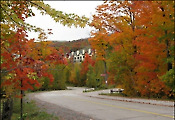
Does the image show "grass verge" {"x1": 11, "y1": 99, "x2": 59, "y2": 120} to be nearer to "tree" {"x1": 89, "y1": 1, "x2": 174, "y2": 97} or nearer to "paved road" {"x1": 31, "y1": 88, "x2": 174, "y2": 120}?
"paved road" {"x1": 31, "y1": 88, "x2": 174, "y2": 120}

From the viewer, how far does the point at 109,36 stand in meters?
25.3

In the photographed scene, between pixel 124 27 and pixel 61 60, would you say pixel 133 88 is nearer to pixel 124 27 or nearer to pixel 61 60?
pixel 124 27

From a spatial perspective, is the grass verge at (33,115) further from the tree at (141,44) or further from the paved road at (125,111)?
the tree at (141,44)

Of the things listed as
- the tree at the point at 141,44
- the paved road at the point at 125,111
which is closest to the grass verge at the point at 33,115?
the paved road at the point at 125,111

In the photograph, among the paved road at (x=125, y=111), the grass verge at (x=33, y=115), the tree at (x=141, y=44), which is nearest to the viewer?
the paved road at (x=125, y=111)

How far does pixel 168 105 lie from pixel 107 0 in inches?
577

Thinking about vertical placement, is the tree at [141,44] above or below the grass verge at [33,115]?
above

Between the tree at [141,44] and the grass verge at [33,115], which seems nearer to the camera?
the grass verge at [33,115]

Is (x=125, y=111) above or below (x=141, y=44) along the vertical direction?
below

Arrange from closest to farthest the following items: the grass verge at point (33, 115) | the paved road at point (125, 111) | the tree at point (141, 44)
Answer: the paved road at point (125, 111) < the grass verge at point (33, 115) < the tree at point (141, 44)

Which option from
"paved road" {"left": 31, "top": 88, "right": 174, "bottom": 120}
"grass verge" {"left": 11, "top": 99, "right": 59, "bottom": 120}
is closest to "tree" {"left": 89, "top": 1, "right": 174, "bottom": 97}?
"paved road" {"left": 31, "top": 88, "right": 174, "bottom": 120}

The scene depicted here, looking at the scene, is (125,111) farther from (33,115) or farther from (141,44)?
(141,44)

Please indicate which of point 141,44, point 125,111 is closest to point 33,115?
point 125,111

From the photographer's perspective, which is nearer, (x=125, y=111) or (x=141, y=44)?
(x=125, y=111)
